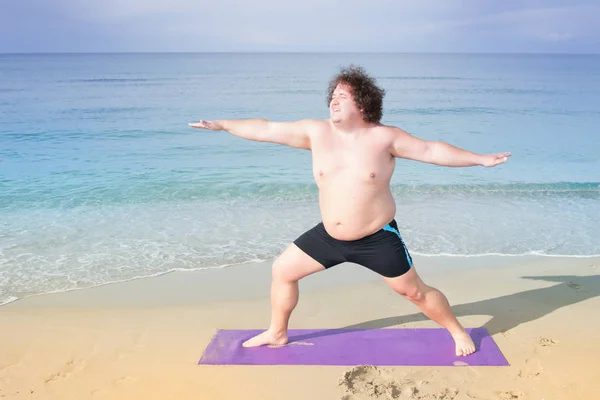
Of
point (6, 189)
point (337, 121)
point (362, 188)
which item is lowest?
point (6, 189)

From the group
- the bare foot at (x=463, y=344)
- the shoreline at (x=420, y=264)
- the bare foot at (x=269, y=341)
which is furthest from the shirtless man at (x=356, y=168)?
the shoreline at (x=420, y=264)

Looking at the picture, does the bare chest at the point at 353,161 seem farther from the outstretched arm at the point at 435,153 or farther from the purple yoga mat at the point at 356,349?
the purple yoga mat at the point at 356,349

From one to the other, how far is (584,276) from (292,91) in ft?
82.2

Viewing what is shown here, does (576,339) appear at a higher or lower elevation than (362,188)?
lower

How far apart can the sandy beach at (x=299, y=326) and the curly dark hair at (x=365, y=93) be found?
159cm

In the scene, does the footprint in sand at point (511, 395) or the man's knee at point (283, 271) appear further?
the man's knee at point (283, 271)

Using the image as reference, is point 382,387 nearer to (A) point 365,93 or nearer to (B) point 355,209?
(B) point 355,209

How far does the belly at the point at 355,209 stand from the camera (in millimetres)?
3781

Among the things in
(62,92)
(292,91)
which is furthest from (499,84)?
(62,92)

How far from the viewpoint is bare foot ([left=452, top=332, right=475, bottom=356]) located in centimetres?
407

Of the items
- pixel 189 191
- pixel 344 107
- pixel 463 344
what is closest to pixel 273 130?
pixel 344 107

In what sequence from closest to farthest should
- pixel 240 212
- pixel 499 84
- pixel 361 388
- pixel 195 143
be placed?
pixel 361 388 < pixel 240 212 < pixel 195 143 < pixel 499 84

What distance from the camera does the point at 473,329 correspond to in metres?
4.54

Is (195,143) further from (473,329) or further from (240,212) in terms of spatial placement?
(473,329)
